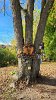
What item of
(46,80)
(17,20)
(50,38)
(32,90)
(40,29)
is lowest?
(50,38)

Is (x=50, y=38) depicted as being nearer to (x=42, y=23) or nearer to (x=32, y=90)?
(x=42, y=23)

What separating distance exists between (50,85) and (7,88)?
1.48 meters

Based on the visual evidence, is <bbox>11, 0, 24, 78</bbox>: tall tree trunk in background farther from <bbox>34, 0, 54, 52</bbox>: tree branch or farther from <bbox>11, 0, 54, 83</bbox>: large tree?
<bbox>34, 0, 54, 52</bbox>: tree branch

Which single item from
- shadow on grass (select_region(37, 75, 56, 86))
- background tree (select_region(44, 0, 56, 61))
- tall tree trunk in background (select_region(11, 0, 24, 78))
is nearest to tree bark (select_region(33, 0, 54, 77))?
shadow on grass (select_region(37, 75, 56, 86))

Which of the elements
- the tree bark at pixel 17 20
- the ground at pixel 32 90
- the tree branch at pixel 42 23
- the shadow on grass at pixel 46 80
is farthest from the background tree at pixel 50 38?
the tree bark at pixel 17 20

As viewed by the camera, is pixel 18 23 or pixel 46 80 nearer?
pixel 18 23

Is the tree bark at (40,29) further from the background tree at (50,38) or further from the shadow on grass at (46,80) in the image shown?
the background tree at (50,38)

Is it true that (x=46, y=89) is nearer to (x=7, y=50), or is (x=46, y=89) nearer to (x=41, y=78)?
(x=41, y=78)

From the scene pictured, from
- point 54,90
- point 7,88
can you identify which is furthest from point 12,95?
point 54,90

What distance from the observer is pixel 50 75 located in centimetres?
1308

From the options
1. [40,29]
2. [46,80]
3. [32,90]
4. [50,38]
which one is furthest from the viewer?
[50,38]

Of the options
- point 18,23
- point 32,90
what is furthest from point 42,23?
point 32,90

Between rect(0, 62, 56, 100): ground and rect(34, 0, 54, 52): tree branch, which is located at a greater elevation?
rect(34, 0, 54, 52): tree branch

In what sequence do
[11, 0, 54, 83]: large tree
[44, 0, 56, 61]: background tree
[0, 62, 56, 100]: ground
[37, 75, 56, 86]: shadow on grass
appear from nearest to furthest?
[0, 62, 56, 100]: ground < [11, 0, 54, 83]: large tree < [37, 75, 56, 86]: shadow on grass < [44, 0, 56, 61]: background tree
